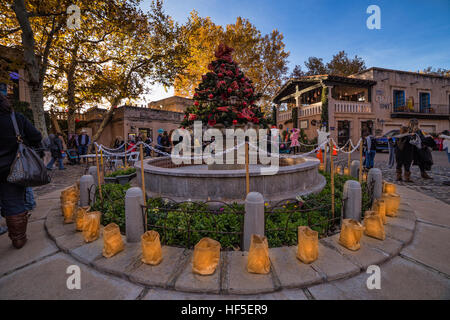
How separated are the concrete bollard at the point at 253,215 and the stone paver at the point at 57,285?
1.31 meters

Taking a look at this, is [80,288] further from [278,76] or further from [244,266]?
[278,76]

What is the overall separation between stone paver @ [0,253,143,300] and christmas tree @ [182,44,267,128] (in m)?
3.61

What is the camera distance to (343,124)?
761 inches

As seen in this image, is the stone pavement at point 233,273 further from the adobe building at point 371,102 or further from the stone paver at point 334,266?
the adobe building at point 371,102

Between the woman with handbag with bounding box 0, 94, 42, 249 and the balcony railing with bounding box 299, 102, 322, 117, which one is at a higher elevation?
the balcony railing with bounding box 299, 102, 322, 117

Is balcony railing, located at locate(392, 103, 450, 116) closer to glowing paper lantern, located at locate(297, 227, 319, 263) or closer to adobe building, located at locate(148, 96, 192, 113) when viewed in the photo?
glowing paper lantern, located at locate(297, 227, 319, 263)

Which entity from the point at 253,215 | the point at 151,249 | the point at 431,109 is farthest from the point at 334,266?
the point at 431,109

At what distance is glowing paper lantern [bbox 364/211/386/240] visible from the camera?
276cm

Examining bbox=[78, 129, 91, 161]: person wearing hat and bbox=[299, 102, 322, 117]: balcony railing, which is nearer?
bbox=[78, 129, 91, 161]: person wearing hat

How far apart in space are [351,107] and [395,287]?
2149cm

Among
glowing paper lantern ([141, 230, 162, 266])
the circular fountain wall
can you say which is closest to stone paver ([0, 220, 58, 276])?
glowing paper lantern ([141, 230, 162, 266])

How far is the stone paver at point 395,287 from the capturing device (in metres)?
1.84
